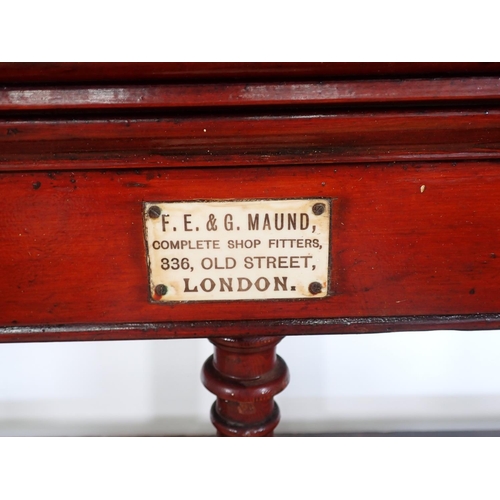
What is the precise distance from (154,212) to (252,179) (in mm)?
94

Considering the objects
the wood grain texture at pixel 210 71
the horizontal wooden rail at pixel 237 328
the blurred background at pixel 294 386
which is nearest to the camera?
the wood grain texture at pixel 210 71

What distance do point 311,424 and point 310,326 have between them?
2.11 ft

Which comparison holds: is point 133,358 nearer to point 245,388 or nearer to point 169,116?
point 245,388

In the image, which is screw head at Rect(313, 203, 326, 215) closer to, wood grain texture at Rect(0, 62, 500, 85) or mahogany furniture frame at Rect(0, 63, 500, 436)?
mahogany furniture frame at Rect(0, 63, 500, 436)

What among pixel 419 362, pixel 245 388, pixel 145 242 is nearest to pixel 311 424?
pixel 419 362

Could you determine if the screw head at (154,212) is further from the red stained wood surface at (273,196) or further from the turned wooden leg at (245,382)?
the turned wooden leg at (245,382)

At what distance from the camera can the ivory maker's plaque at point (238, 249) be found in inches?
20.3

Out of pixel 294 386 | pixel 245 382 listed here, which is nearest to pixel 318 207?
pixel 245 382

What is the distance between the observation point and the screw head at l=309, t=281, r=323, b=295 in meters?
0.55

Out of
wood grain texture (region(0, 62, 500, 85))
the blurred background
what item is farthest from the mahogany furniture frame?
the blurred background

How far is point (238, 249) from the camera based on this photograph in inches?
20.7

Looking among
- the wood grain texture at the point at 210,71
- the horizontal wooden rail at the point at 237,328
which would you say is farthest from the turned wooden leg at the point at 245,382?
the wood grain texture at the point at 210,71

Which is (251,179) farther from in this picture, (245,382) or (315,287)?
(245,382)

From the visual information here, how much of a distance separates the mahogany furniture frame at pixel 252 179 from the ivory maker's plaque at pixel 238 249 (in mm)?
11
